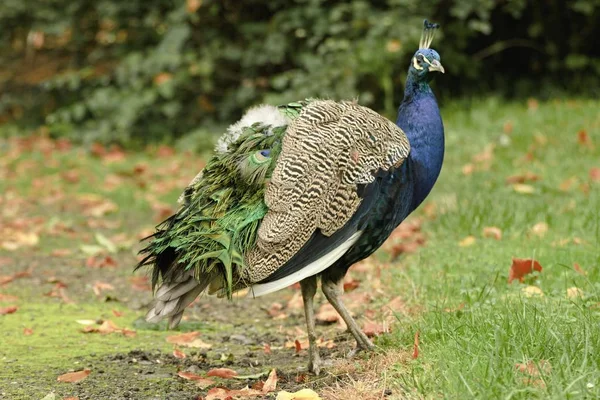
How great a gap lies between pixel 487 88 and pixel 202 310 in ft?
19.4

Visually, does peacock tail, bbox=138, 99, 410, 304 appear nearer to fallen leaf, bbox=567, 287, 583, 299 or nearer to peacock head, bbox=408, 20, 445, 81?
peacock head, bbox=408, 20, 445, 81

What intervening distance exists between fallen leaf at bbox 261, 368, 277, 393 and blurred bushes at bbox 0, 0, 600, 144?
217 inches

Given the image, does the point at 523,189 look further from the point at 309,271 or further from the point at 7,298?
the point at 7,298

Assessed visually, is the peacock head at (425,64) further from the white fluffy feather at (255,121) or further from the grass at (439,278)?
the grass at (439,278)

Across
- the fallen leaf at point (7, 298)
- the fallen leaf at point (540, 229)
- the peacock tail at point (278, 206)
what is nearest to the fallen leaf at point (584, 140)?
the fallen leaf at point (540, 229)

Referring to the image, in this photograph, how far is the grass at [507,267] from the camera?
2.98 m

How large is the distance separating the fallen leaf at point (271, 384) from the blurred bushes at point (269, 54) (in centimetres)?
551

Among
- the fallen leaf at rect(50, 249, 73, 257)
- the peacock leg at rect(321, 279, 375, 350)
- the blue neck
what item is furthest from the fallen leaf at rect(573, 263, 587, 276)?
the fallen leaf at rect(50, 249, 73, 257)

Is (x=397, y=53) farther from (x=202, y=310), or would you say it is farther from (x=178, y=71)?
(x=202, y=310)

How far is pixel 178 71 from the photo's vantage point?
1005cm

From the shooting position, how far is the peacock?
360 cm

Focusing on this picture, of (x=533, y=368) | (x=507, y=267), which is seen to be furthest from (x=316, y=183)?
(x=507, y=267)

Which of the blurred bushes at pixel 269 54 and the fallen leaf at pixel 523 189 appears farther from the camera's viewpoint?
the blurred bushes at pixel 269 54

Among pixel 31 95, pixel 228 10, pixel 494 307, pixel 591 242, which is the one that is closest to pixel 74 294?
pixel 494 307
